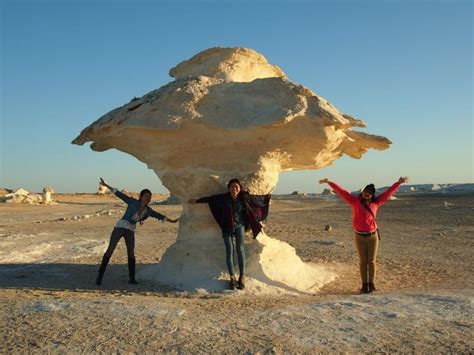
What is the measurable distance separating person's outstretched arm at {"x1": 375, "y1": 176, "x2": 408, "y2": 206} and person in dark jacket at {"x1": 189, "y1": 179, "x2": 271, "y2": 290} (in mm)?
1681

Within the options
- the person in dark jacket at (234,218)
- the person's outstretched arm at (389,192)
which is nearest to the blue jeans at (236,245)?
the person in dark jacket at (234,218)

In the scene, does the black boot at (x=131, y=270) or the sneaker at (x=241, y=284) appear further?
the black boot at (x=131, y=270)

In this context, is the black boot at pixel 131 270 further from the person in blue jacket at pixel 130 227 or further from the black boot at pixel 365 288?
the black boot at pixel 365 288

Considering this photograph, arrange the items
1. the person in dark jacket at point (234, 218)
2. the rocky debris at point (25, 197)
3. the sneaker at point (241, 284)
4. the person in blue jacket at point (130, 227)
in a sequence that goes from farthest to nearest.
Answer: the rocky debris at point (25, 197)
the person in blue jacket at point (130, 227)
the person in dark jacket at point (234, 218)
the sneaker at point (241, 284)

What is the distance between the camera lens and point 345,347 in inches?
155

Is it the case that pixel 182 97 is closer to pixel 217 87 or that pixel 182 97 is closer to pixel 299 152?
pixel 217 87

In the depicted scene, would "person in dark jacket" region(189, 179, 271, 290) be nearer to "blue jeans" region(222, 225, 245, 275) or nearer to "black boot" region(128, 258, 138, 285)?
"blue jeans" region(222, 225, 245, 275)

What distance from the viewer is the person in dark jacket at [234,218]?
6.35 metres

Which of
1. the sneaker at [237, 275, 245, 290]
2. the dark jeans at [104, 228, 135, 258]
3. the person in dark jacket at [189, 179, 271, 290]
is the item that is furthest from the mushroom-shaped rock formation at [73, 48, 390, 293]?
the dark jeans at [104, 228, 135, 258]

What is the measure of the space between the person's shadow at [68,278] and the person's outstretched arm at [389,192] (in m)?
3.07

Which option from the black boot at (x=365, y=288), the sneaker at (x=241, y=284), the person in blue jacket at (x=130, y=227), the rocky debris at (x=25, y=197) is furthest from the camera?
the rocky debris at (x=25, y=197)

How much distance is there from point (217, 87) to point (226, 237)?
219 cm

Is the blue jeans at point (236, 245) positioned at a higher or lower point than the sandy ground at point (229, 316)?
higher

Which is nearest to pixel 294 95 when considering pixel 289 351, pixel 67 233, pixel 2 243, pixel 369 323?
pixel 369 323
